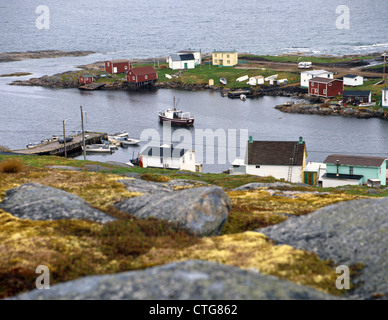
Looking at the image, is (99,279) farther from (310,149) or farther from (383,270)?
(310,149)

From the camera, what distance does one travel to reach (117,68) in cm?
15725

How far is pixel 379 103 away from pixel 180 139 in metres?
46.9

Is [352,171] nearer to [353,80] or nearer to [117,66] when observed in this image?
[353,80]

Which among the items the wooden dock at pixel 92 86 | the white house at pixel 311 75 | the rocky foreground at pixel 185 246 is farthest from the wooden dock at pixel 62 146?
the white house at pixel 311 75

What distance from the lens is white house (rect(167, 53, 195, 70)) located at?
512 feet

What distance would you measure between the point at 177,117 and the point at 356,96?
1622 inches

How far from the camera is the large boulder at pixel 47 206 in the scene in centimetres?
2128

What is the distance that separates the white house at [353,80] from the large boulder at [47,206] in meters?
108

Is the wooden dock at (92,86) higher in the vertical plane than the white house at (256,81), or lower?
lower
